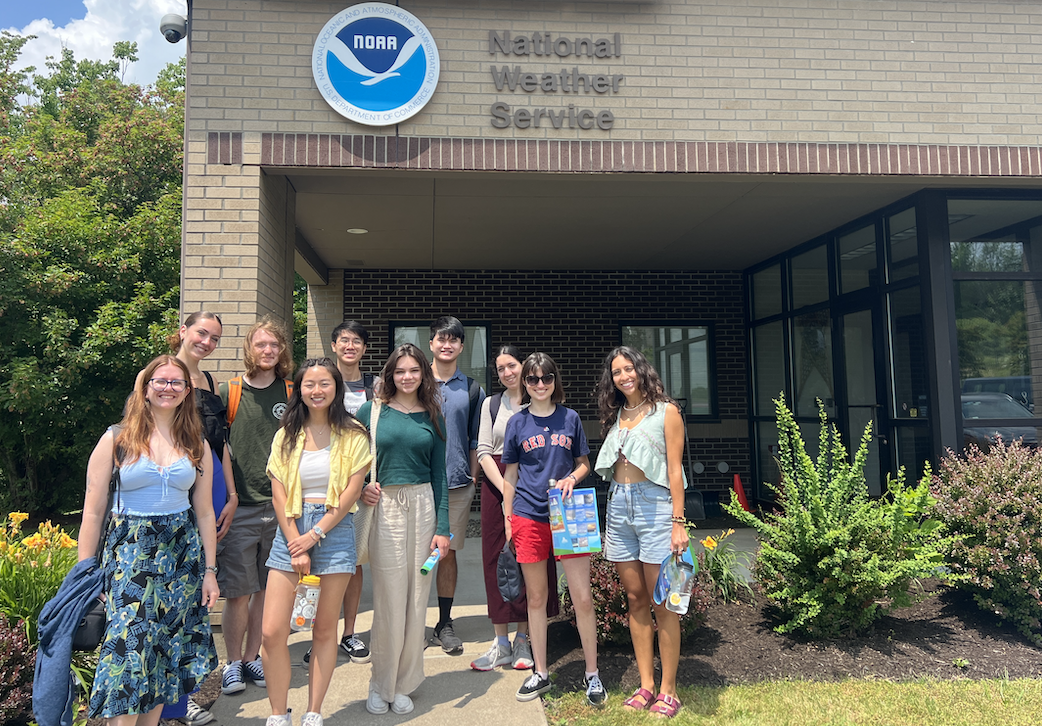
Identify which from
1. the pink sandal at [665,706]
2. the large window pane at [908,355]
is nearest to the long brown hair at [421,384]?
the pink sandal at [665,706]

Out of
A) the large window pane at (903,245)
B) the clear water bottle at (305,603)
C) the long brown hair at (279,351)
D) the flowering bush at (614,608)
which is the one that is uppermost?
the large window pane at (903,245)

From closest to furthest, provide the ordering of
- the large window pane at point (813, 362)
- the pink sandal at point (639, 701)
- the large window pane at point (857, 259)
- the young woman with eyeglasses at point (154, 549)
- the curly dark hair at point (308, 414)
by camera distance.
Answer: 1. the young woman with eyeglasses at point (154, 549)
2. the curly dark hair at point (308, 414)
3. the pink sandal at point (639, 701)
4. the large window pane at point (857, 259)
5. the large window pane at point (813, 362)

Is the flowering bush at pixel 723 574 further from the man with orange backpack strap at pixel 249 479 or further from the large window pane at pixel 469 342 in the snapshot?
the large window pane at pixel 469 342

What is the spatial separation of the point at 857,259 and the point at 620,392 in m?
4.94

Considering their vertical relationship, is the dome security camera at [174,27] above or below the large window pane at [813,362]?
above

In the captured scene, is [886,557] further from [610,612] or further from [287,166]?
[287,166]

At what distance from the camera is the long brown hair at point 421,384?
3.42m

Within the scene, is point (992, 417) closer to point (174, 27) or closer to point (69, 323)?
point (174, 27)

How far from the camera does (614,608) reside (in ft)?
13.3

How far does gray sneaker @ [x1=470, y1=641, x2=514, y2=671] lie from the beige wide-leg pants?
519mm

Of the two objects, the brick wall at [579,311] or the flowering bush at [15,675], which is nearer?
the flowering bush at [15,675]

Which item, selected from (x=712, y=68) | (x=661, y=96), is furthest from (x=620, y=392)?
(x=712, y=68)

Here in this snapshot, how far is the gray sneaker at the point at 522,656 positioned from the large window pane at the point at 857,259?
210 inches

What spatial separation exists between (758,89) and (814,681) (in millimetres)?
4242
